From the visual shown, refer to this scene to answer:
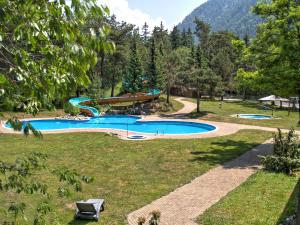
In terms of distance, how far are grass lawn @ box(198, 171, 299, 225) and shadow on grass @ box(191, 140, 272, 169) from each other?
3.28m

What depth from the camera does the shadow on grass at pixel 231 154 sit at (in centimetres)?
1934

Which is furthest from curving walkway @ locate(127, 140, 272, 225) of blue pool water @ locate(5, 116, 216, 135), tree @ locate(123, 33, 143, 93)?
tree @ locate(123, 33, 143, 93)

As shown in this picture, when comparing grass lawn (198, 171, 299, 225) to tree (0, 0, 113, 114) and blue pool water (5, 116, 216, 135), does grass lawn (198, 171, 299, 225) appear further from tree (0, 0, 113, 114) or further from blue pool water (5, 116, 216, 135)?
blue pool water (5, 116, 216, 135)

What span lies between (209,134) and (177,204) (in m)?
15.4

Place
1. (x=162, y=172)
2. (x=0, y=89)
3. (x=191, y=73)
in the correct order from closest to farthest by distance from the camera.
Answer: (x=0, y=89) < (x=162, y=172) < (x=191, y=73)

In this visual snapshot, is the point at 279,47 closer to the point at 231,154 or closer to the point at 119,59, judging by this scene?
the point at 231,154

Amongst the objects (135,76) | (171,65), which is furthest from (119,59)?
(171,65)

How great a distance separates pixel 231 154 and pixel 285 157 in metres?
4.30

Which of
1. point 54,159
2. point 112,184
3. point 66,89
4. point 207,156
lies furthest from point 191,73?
point 66,89

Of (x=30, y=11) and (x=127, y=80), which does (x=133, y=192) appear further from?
(x=127, y=80)

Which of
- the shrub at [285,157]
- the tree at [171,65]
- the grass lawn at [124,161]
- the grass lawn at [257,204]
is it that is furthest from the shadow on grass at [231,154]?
the tree at [171,65]

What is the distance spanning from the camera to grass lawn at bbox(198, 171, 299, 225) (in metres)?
11.6

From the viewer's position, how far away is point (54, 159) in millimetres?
20188

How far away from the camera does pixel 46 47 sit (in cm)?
350
